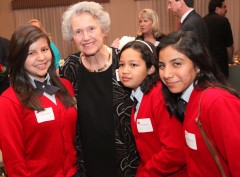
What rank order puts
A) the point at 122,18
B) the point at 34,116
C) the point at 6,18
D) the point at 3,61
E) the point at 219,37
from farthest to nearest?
the point at 122,18 → the point at 6,18 → the point at 219,37 → the point at 3,61 → the point at 34,116

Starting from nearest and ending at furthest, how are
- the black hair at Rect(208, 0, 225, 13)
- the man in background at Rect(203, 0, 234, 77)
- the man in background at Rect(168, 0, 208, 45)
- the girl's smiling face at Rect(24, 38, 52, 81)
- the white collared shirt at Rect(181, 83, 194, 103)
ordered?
the white collared shirt at Rect(181, 83, 194, 103)
the girl's smiling face at Rect(24, 38, 52, 81)
the man in background at Rect(168, 0, 208, 45)
the man in background at Rect(203, 0, 234, 77)
the black hair at Rect(208, 0, 225, 13)

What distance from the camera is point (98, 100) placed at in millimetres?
2066

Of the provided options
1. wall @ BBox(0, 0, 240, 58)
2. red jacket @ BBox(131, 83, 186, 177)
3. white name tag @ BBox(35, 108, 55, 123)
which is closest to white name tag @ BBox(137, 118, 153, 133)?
A: red jacket @ BBox(131, 83, 186, 177)

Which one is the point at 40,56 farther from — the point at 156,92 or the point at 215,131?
the point at 215,131

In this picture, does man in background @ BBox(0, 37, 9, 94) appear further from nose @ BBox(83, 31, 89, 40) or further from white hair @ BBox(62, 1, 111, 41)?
nose @ BBox(83, 31, 89, 40)

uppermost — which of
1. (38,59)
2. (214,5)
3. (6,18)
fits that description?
(6,18)

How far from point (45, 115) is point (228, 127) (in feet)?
3.33

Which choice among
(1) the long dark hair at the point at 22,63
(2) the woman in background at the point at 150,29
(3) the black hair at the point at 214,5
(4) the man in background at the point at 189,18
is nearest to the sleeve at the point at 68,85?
(1) the long dark hair at the point at 22,63

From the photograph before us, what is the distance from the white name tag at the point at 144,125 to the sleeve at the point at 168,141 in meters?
0.06

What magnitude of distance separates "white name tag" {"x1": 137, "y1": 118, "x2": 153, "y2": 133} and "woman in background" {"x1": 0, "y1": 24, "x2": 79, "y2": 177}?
0.43 meters

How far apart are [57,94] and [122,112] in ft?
1.40

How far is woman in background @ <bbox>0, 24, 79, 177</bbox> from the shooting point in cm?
172

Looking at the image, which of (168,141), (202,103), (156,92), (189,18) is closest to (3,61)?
(189,18)

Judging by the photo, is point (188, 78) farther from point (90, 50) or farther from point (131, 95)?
point (90, 50)
